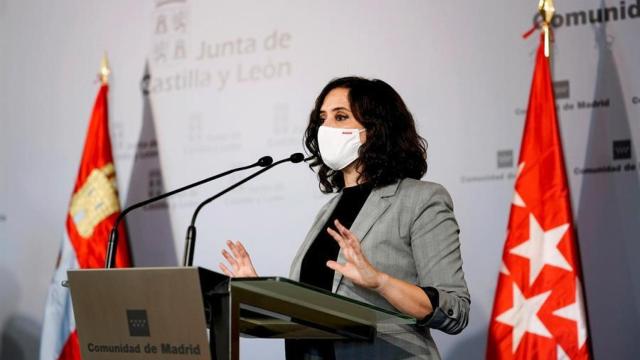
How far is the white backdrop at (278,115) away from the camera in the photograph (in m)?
3.88

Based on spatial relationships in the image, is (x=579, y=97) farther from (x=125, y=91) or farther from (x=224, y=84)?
(x=125, y=91)

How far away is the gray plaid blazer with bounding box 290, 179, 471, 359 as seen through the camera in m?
2.21

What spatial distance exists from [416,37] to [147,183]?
1896 mm

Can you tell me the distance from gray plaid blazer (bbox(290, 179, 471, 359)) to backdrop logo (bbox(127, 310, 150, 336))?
1.97 feet

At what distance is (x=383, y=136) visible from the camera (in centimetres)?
262

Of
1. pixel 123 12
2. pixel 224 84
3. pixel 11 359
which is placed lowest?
pixel 11 359

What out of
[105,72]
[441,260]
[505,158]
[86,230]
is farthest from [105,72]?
[441,260]

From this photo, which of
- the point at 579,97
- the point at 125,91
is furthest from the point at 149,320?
the point at 125,91

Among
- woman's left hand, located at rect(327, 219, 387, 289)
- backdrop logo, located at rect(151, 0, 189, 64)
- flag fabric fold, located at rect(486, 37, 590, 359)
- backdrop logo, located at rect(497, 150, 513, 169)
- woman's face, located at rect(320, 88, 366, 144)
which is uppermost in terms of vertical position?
backdrop logo, located at rect(151, 0, 189, 64)

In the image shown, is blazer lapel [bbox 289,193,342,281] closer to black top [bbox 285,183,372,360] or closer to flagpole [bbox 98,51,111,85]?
black top [bbox 285,183,372,360]

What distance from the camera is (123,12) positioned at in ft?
17.6

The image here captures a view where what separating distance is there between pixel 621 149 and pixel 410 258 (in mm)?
1894

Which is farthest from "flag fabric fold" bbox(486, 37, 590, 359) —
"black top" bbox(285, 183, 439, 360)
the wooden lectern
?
the wooden lectern

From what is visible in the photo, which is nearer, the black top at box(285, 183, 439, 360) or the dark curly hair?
the black top at box(285, 183, 439, 360)
